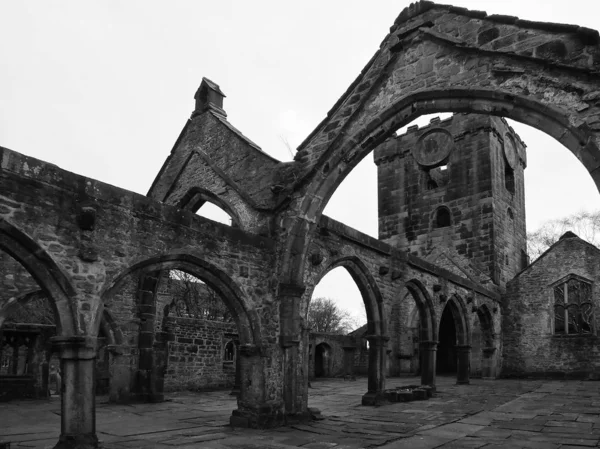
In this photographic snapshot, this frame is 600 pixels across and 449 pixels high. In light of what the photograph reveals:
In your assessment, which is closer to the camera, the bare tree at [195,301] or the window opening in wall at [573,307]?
the window opening in wall at [573,307]

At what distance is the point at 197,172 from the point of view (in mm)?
12359

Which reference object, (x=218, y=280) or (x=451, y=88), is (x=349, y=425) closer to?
(x=218, y=280)

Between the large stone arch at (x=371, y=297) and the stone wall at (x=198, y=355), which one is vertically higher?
the large stone arch at (x=371, y=297)

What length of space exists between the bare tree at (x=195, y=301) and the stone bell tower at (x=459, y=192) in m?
10.0

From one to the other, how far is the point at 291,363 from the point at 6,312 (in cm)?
589

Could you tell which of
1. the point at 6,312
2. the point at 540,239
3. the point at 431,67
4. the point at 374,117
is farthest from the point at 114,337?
the point at 540,239

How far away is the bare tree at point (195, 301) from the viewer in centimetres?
2981

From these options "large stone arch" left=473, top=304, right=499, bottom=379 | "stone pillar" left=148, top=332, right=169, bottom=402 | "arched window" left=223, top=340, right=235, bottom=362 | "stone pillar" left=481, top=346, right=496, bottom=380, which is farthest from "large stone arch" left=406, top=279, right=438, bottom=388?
"stone pillar" left=148, top=332, right=169, bottom=402

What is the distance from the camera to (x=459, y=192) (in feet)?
82.3

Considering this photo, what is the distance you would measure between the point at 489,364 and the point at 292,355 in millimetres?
14079

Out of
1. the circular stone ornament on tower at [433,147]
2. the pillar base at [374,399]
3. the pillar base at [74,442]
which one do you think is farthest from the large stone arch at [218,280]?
the circular stone ornament on tower at [433,147]

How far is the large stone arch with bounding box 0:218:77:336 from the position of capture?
21.0ft

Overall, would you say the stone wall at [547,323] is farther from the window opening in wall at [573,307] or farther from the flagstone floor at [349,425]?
the flagstone floor at [349,425]

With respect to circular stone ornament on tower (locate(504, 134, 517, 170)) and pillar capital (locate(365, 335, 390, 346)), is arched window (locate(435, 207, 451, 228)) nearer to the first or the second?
circular stone ornament on tower (locate(504, 134, 517, 170))
